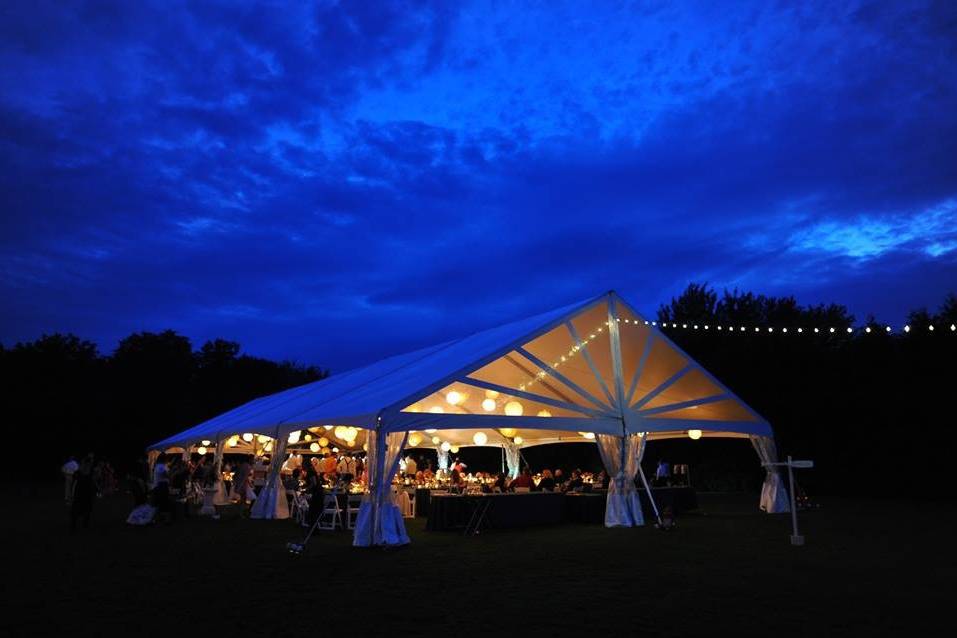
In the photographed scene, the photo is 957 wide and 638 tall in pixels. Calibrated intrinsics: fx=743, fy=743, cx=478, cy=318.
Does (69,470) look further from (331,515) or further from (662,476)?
(662,476)

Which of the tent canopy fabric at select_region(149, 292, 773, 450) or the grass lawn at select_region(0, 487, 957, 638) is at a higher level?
the tent canopy fabric at select_region(149, 292, 773, 450)

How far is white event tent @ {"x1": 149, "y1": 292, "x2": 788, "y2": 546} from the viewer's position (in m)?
10.8

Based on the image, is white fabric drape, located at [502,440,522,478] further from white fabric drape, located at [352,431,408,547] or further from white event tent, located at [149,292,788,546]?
white fabric drape, located at [352,431,408,547]

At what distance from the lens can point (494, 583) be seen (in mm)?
7406

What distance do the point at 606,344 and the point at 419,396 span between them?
5309 millimetres

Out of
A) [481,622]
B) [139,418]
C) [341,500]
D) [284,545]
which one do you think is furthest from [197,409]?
[481,622]

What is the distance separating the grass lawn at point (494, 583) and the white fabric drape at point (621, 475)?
73 centimetres

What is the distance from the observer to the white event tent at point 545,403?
426 inches

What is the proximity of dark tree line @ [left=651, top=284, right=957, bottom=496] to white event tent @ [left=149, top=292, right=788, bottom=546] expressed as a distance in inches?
243

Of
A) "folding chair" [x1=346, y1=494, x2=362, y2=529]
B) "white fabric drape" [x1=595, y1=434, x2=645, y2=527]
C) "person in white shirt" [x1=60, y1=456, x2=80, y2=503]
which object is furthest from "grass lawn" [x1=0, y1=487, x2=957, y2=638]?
"person in white shirt" [x1=60, y1=456, x2=80, y2=503]

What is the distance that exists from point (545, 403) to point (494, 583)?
17.6ft

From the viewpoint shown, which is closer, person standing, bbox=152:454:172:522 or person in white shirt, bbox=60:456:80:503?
person standing, bbox=152:454:172:522

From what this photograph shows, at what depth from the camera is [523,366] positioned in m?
15.1

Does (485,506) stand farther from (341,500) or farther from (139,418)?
(139,418)
